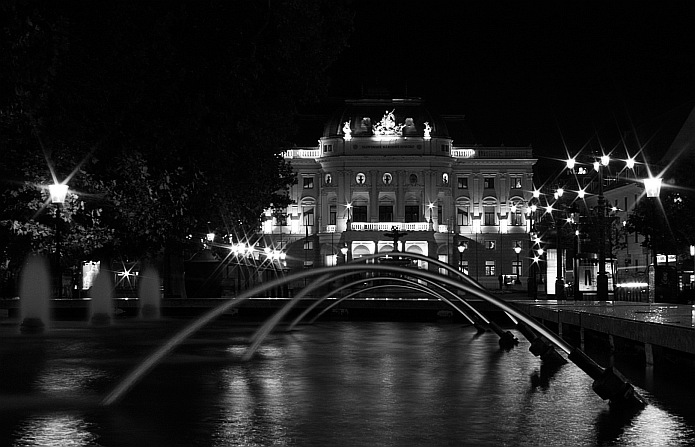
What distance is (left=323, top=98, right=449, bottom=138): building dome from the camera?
14775 cm

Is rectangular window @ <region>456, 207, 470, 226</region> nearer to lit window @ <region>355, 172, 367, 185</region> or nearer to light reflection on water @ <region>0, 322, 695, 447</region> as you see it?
lit window @ <region>355, 172, 367, 185</region>

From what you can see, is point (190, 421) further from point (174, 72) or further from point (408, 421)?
point (174, 72)

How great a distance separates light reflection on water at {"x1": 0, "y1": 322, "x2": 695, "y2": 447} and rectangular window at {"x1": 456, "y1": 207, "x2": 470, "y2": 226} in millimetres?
129828

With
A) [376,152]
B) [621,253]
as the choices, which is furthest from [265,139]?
[376,152]

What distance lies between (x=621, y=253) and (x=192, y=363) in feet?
333

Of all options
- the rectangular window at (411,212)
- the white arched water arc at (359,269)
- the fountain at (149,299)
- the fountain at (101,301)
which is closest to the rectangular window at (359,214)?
the rectangular window at (411,212)

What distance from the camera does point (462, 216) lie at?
152 m

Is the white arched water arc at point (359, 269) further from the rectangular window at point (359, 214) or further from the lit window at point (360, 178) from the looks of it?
the lit window at point (360, 178)

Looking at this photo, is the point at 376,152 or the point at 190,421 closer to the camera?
the point at 190,421

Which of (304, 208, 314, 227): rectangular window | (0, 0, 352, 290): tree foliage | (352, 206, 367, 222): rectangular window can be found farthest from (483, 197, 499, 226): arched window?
(0, 0, 352, 290): tree foliage

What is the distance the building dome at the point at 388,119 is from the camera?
485ft

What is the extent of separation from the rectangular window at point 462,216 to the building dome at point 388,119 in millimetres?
9433

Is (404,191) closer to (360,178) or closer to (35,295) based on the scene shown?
(360,178)

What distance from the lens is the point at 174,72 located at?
2822cm
